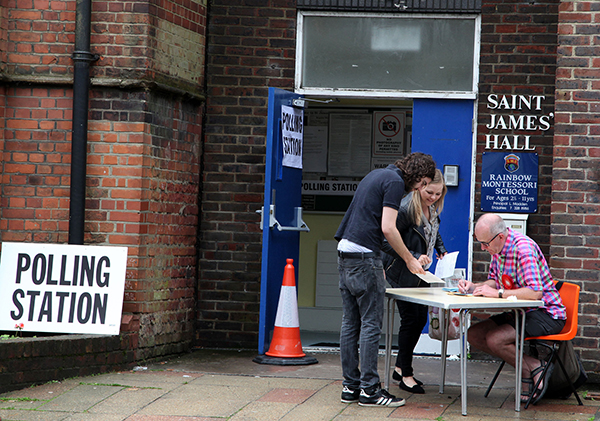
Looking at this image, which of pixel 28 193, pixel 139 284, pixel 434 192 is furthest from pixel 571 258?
pixel 28 193

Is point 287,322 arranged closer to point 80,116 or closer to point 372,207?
point 372,207

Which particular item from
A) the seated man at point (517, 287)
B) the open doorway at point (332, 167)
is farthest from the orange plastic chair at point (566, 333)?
the open doorway at point (332, 167)

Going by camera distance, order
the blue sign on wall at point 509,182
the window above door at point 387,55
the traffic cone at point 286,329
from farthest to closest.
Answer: the window above door at point 387,55, the blue sign on wall at point 509,182, the traffic cone at point 286,329

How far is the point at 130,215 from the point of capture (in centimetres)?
632

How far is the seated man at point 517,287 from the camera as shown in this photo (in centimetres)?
507

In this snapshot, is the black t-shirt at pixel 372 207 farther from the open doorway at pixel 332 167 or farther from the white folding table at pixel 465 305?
the open doorway at pixel 332 167

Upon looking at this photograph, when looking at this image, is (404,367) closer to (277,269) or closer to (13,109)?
(277,269)

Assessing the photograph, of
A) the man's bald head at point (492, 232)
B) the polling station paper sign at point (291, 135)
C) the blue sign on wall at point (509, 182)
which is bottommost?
the man's bald head at point (492, 232)

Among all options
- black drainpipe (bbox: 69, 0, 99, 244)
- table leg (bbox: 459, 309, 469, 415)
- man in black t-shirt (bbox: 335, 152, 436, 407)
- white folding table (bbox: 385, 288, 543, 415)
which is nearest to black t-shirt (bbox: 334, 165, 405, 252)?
man in black t-shirt (bbox: 335, 152, 436, 407)

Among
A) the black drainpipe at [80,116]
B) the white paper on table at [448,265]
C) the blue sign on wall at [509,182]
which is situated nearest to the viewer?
the white paper on table at [448,265]

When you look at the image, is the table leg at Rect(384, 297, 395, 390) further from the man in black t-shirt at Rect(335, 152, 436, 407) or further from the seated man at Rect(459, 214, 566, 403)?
the seated man at Rect(459, 214, 566, 403)

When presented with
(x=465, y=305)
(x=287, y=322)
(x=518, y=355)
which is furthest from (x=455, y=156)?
(x=465, y=305)

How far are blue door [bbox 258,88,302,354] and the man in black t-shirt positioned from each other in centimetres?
156

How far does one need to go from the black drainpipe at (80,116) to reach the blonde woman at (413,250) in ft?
8.75
